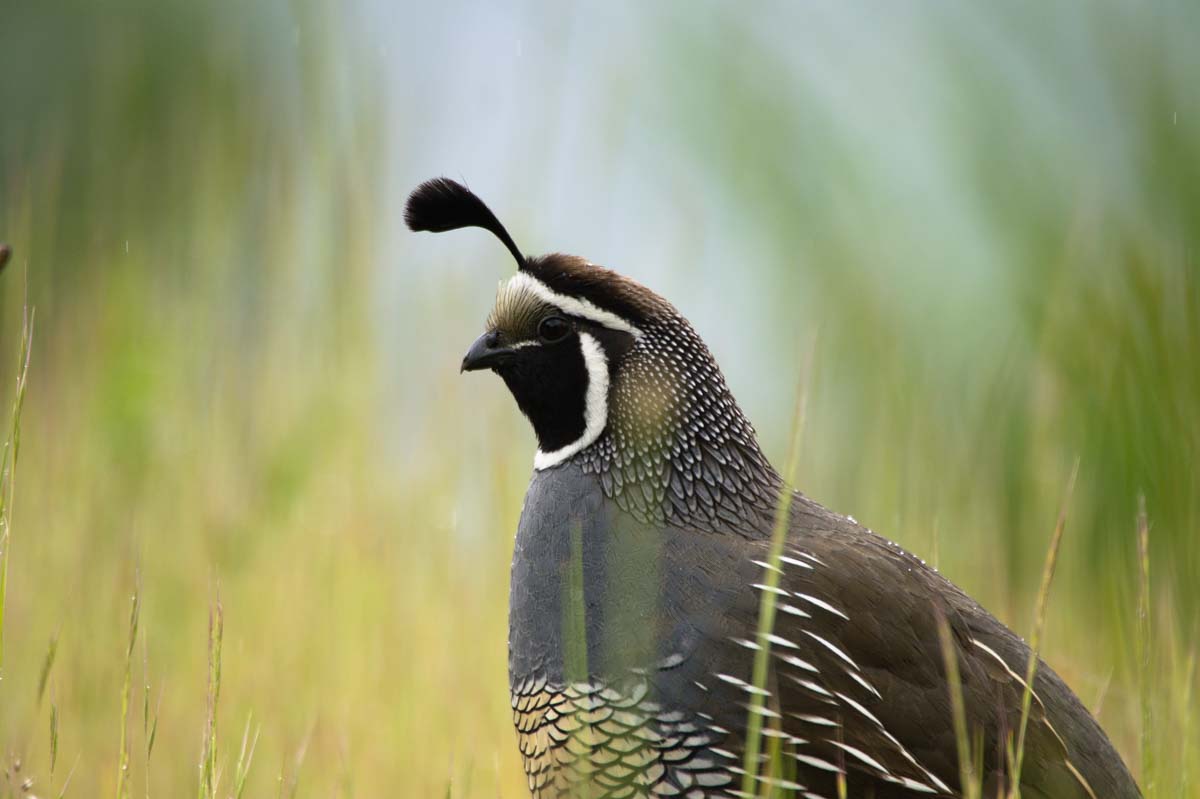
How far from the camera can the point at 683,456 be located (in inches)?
132

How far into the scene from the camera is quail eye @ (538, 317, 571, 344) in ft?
11.2

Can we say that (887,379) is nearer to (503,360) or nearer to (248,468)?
(503,360)

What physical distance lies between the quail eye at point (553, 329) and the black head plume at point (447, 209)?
0.21m

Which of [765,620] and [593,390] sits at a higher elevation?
[593,390]

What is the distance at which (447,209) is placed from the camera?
11.9 feet

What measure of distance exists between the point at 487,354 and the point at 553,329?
0.18 metres

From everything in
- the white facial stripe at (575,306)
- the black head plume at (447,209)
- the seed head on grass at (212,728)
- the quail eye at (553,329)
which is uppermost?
the black head plume at (447,209)

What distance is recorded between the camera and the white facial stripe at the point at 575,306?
3391 millimetres

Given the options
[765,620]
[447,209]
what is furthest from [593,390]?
[765,620]

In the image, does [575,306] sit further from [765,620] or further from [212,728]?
[212,728]

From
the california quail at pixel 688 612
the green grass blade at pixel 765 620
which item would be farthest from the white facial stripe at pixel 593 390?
the green grass blade at pixel 765 620

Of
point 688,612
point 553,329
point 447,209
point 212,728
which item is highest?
point 447,209

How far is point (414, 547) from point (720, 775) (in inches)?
88.5

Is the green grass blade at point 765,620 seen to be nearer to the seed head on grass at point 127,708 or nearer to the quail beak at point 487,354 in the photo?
the quail beak at point 487,354
